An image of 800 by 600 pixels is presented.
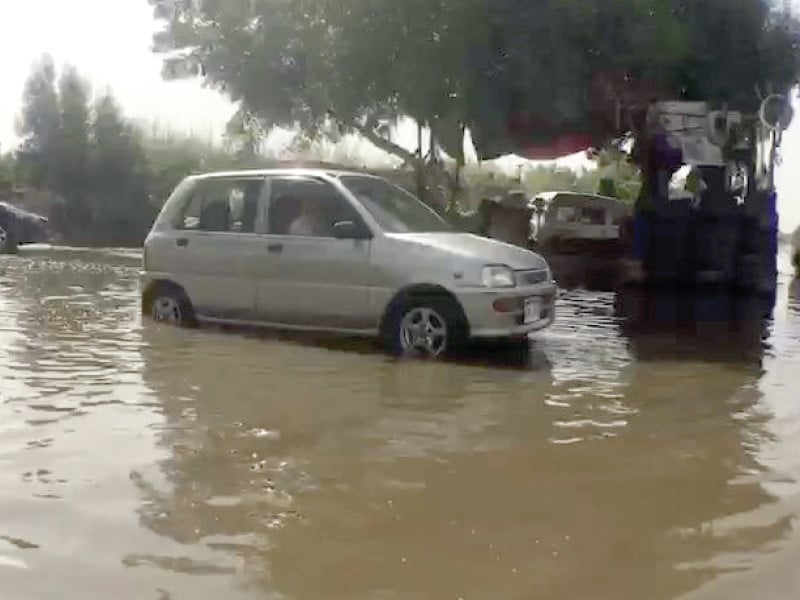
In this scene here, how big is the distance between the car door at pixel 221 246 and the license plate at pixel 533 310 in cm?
248

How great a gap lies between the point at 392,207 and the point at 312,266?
0.88 m

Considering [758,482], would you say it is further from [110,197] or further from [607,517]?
[110,197]

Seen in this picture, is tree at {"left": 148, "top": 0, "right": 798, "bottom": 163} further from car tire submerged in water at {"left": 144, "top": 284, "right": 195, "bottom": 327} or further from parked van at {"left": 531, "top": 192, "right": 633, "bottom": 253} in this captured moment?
car tire submerged in water at {"left": 144, "top": 284, "right": 195, "bottom": 327}

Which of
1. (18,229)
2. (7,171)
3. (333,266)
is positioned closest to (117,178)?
(7,171)

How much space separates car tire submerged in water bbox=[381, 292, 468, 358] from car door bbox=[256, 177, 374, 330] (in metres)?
0.28

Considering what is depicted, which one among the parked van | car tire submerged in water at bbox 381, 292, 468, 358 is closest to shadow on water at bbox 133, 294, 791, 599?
car tire submerged in water at bbox 381, 292, 468, 358

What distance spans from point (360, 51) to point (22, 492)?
44.0 ft

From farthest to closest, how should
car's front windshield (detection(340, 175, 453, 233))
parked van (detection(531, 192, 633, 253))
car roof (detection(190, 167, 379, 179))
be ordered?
parked van (detection(531, 192, 633, 253)) → car roof (detection(190, 167, 379, 179)) → car's front windshield (detection(340, 175, 453, 233))

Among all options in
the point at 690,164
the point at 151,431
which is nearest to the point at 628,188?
the point at 690,164

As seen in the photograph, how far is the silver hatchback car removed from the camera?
9055 mm

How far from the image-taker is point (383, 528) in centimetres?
468

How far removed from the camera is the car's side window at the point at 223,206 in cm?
1032

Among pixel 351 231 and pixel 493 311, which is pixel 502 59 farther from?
pixel 493 311

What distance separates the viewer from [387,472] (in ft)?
18.3
